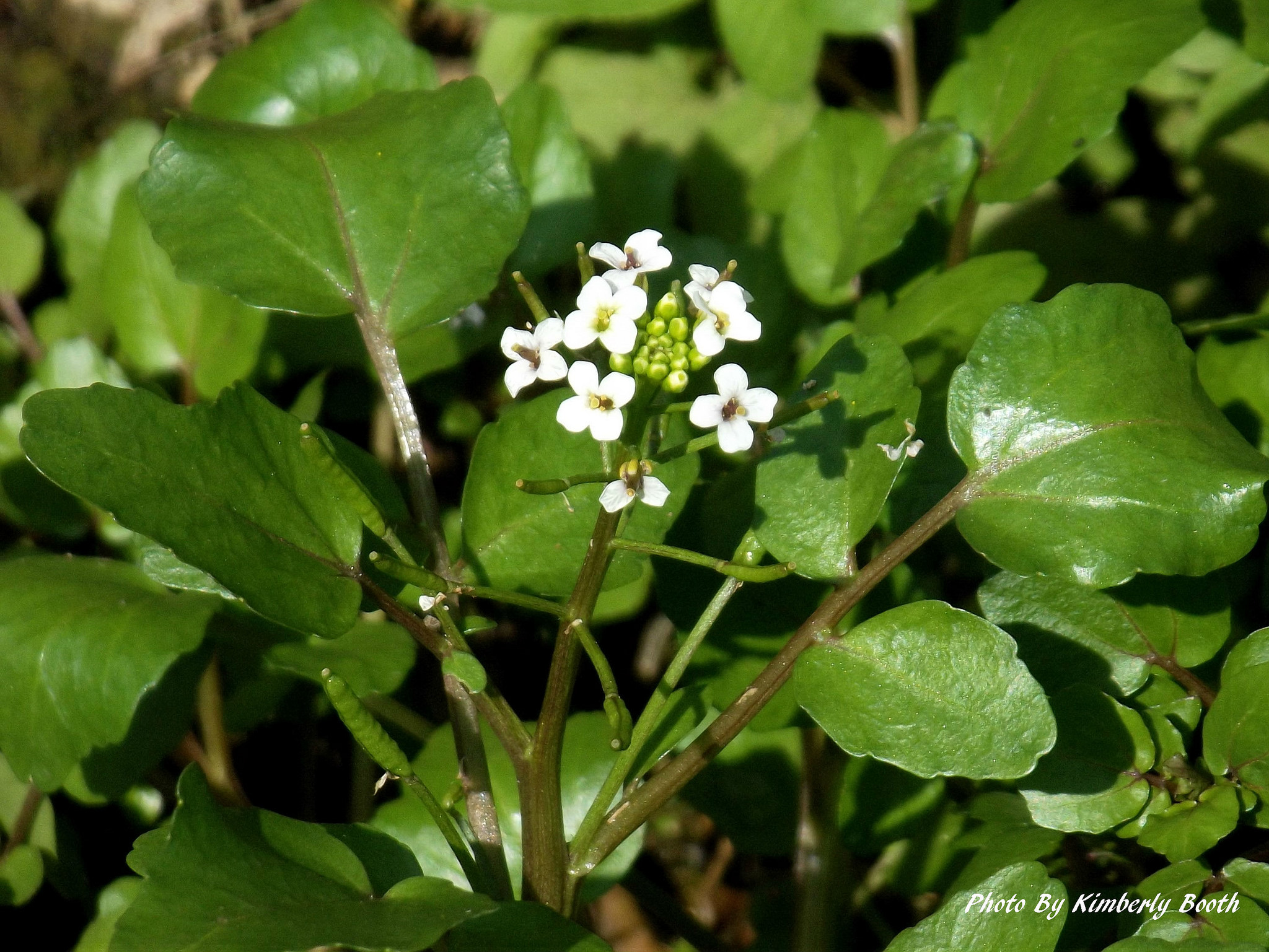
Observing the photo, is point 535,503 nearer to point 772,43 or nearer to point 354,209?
point 354,209

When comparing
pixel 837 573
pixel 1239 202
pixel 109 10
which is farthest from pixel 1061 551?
pixel 109 10

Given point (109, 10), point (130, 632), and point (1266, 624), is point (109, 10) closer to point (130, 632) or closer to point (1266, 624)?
point (130, 632)

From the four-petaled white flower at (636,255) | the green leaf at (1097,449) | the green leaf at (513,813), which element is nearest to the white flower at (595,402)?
the four-petaled white flower at (636,255)

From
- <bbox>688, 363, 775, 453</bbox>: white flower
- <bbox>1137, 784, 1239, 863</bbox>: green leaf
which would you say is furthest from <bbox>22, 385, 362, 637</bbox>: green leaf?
<bbox>1137, 784, 1239, 863</bbox>: green leaf

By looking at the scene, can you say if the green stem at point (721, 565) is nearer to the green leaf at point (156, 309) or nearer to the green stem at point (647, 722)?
the green stem at point (647, 722)

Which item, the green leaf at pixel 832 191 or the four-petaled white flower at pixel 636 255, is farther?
the green leaf at pixel 832 191
